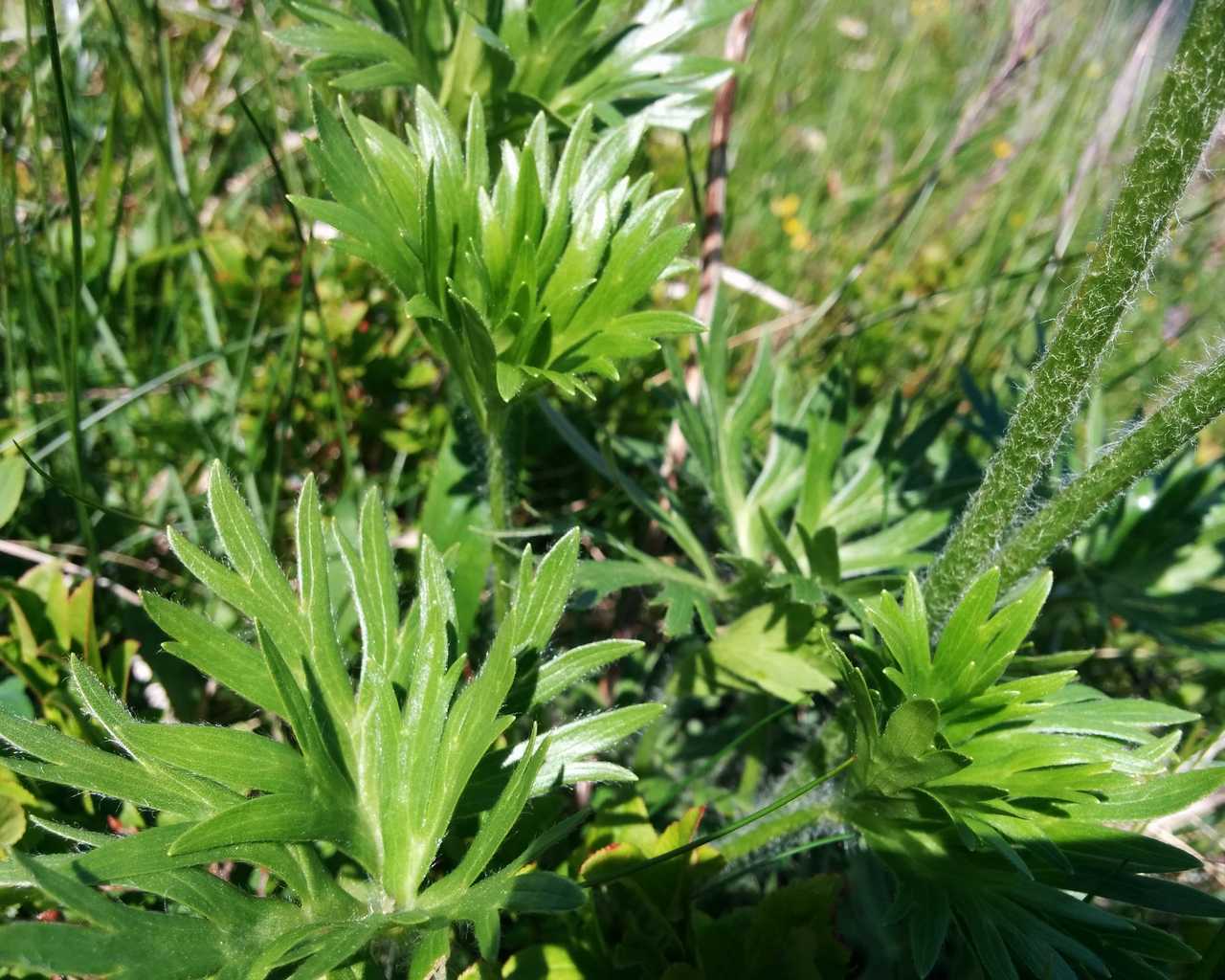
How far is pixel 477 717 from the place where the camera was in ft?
3.93

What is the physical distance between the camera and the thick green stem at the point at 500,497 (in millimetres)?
1600

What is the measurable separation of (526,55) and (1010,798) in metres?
1.35

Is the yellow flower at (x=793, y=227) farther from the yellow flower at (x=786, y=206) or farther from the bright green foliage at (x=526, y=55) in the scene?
the bright green foliage at (x=526, y=55)

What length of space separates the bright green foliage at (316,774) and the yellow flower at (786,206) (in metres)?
2.68

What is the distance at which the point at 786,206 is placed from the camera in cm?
371

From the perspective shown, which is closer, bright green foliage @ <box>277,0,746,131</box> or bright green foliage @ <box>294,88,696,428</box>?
bright green foliage @ <box>294,88,696,428</box>

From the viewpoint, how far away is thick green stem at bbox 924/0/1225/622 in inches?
43.1

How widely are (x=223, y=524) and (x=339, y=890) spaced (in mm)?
477

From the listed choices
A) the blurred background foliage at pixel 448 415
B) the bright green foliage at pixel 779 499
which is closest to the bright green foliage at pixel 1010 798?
the blurred background foliage at pixel 448 415

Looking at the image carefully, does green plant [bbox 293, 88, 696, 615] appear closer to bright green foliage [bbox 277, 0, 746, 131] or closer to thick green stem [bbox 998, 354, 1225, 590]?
bright green foliage [bbox 277, 0, 746, 131]

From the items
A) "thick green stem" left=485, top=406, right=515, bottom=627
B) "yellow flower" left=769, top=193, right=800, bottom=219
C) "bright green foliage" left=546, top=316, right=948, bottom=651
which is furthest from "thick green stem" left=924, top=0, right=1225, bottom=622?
"yellow flower" left=769, top=193, right=800, bottom=219

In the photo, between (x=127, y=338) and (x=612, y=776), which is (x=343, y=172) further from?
(x=127, y=338)

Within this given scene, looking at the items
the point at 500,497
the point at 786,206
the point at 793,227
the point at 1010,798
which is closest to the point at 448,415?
the point at 500,497

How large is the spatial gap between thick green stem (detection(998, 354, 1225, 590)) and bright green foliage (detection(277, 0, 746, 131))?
895 millimetres
